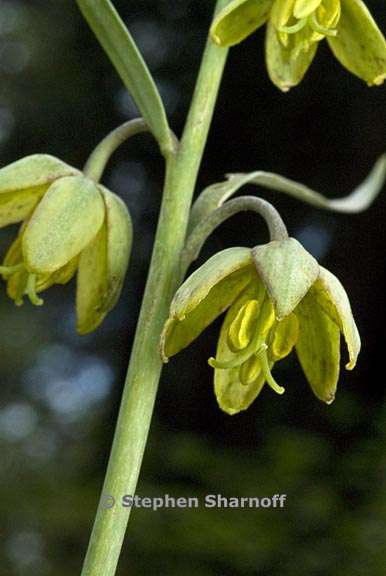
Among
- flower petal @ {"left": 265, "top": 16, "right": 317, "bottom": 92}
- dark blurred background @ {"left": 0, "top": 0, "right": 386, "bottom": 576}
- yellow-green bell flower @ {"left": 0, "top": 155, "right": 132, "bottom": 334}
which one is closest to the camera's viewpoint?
yellow-green bell flower @ {"left": 0, "top": 155, "right": 132, "bottom": 334}

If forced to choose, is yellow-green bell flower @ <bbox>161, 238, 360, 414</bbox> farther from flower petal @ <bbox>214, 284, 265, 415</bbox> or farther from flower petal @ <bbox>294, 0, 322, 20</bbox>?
flower petal @ <bbox>294, 0, 322, 20</bbox>

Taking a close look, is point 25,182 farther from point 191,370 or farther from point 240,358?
point 191,370


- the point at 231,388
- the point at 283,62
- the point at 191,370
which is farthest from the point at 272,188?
the point at 191,370

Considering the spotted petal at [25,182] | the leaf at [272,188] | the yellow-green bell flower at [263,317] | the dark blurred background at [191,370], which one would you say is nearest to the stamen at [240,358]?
the yellow-green bell flower at [263,317]

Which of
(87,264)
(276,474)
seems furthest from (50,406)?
(87,264)

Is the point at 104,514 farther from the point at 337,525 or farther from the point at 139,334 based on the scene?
the point at 337,525

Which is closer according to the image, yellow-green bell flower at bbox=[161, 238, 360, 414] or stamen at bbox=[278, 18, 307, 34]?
yellow-green bell flower at bbox=[161, 238, 360, 414]

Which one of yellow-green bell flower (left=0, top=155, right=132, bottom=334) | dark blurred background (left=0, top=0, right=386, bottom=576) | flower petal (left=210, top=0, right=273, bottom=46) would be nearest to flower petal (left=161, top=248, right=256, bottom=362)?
yellow-green bell flower (left=0, top=155, right=132, bottom=334)
